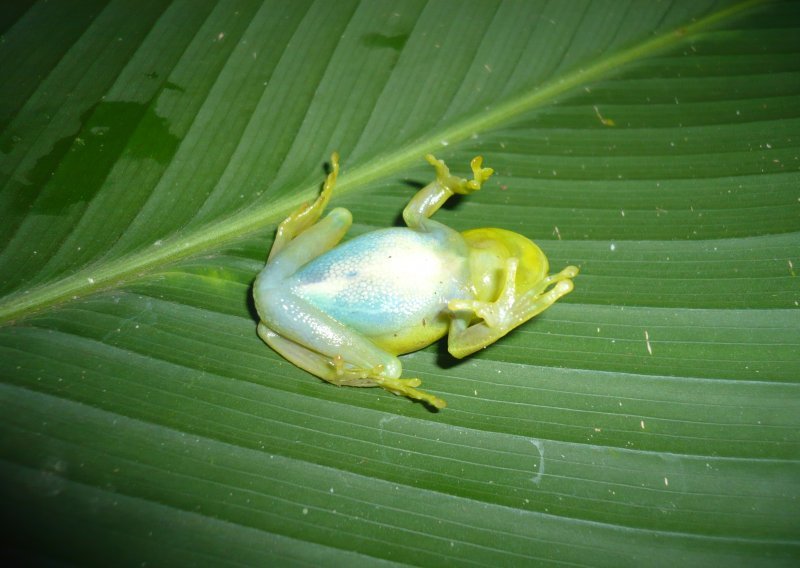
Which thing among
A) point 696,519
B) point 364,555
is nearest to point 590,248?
point 696,519

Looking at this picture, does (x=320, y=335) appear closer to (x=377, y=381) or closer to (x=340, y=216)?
(x=377, y=381)

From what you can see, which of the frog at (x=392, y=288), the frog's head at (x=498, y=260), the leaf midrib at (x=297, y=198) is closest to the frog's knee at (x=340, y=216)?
the frog at (x=392, y=288)

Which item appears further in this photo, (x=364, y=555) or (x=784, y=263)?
(x=784, y=263)

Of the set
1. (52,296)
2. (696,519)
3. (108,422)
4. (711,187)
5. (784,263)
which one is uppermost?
(711,187)

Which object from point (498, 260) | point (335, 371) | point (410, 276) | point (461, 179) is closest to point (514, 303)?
point (498, 260)

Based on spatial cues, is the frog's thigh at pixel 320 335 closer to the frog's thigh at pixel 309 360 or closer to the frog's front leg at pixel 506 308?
the frog's thigh at pixel 309 360

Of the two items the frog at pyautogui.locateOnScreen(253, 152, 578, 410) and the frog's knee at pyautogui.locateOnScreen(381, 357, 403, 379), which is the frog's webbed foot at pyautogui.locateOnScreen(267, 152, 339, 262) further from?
the frog's knee at pyautogui.locateOnScreen(381, 357, 403, 379)

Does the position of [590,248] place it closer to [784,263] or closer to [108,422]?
[784,263]

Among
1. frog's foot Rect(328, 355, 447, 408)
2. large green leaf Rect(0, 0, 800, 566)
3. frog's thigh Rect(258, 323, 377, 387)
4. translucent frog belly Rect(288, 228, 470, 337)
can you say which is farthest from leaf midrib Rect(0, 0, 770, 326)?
frog's foot Rect(328, 355, 447, 408)
